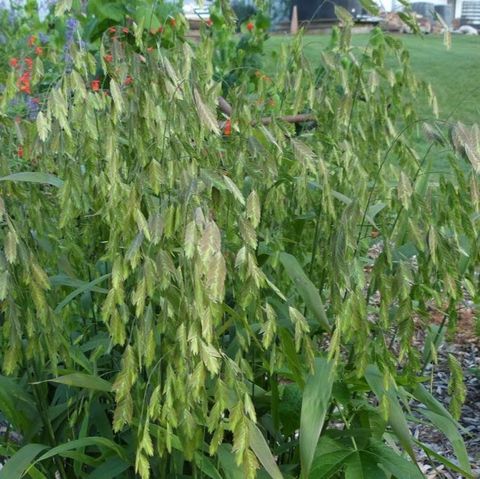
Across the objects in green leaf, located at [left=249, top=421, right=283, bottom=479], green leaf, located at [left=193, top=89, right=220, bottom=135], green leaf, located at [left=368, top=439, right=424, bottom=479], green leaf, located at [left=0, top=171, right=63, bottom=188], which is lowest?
green leaf, located at [left=368, top=439, right=424, bottom=479]

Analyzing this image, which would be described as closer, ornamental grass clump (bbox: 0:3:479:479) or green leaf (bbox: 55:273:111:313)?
ornamental grass clump (bbox: 0:3:479:479)

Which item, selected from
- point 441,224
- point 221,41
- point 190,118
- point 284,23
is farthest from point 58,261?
point 284,23

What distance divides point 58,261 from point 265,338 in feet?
2.51

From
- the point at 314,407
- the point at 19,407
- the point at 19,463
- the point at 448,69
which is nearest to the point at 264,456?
the point at 314,407

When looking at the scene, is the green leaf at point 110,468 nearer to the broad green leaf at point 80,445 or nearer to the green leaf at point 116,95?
the broad green leaf at point 80,445

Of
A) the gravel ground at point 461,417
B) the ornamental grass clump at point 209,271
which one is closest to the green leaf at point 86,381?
the ornamental grass clump at point 209,271

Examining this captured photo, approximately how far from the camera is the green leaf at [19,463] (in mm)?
1774

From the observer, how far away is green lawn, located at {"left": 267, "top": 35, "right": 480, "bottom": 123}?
911 cm

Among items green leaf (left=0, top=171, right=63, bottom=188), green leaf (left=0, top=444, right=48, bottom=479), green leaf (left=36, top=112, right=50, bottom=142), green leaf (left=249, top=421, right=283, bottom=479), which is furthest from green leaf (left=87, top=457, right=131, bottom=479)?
green leaf (left=36, top=112, right=50, bottom=142)

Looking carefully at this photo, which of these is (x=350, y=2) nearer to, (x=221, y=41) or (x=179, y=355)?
(x=221, y=41)

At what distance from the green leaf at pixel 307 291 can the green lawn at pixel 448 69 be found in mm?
6521

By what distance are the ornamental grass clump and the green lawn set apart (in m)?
6.34

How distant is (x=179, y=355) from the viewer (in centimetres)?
144

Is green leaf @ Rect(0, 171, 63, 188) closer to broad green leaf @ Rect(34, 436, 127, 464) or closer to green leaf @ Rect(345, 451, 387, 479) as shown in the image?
broad green leaf @ Rect(34, 436, 127, 464)
